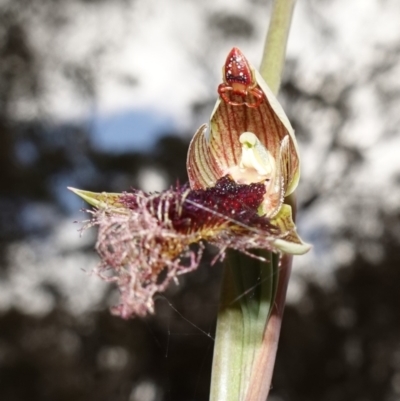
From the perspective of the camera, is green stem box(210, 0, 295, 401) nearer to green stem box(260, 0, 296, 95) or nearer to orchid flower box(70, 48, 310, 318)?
orchid flower box(70, 48, 310, 318)

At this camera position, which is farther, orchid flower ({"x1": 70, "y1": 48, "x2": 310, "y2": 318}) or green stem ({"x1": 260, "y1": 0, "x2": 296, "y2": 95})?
green stem ({"x1": 260, "y1": 0, "x2": 296, "y2": 95})

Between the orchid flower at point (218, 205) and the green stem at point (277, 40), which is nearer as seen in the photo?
the orchid flower at point (218, 205)

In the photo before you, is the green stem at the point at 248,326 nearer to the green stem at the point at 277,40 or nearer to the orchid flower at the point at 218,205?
the orchid flower at the point at 218,205

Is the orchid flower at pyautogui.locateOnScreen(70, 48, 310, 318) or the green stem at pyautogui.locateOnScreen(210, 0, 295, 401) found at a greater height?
the orchid flower at pyautogui.locateOnScreen(70, 48, 310, 318)

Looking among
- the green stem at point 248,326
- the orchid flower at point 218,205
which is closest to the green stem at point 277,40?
the orchid flower at point 218,205

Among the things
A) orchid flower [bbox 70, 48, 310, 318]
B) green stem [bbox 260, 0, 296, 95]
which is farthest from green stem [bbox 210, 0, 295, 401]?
green stem [bbox 260, 0, 296, 95]

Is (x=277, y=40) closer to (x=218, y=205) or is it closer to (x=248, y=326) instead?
(x=218, y=205)

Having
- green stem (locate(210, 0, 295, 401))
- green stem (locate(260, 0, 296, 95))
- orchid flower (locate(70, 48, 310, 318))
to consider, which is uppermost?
green stem (locate(260, 0, 296, 95))

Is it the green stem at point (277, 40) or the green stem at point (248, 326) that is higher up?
the green stem at point (277, 40)
